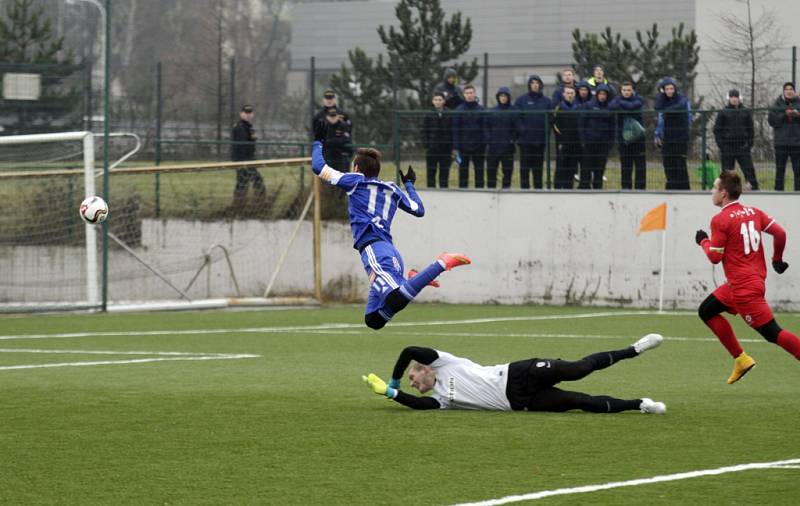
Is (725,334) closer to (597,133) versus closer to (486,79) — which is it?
(597,133)

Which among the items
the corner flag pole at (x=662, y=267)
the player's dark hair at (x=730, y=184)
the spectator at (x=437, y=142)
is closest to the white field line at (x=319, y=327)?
the corner flag pole at (x=662, y=267)

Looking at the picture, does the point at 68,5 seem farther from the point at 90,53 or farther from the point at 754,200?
the point at 754,200

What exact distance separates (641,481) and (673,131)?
1566 centimetres

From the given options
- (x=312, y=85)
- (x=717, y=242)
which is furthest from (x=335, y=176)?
(x=312, y=85)

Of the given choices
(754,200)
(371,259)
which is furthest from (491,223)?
(371,259)

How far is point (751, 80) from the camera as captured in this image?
24359 millimetres

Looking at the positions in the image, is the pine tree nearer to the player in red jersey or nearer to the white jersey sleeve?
the player in red jersey

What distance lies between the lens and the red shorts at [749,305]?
12164 millimetres

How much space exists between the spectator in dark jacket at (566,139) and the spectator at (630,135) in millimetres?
734

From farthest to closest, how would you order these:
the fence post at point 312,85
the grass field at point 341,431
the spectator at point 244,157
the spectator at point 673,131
→ the fence post at point 312,85 → the spectator at point 244,157 → the spectator at point 673,131 → the grass field at point 341,431

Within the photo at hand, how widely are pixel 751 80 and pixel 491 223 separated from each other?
5.45 meters

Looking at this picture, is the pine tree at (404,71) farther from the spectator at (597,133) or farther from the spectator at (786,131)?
the spectator at (786,131)

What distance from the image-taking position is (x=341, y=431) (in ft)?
33.0

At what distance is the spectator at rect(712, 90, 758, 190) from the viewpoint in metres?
22.5
